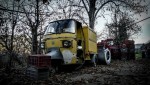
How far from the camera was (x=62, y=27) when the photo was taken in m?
9.45

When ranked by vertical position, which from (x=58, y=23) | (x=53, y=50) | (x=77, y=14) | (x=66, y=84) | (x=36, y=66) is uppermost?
(x=77, y=14)

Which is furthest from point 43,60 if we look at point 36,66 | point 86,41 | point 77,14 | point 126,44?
point 126,44

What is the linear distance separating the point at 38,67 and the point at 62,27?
10.0 feet

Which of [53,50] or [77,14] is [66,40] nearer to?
[53,50]

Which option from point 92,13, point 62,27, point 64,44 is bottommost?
point 64,44

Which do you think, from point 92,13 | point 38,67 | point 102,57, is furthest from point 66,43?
point 92,13

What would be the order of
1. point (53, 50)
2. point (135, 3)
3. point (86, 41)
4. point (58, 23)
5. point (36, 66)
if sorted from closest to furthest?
point (36, 66), point (53, 50), point (58, 23), point (86, 41), point (135, 3)

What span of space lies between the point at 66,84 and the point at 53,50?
2863mm

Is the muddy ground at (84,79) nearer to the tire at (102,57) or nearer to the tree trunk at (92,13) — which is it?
the tire at (102,57)

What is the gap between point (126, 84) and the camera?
232 inches

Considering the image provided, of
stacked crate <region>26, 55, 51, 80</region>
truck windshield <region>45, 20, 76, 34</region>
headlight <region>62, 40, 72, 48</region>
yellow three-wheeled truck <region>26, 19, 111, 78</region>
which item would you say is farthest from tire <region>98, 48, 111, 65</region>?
stacked crate <region>26, 55, 51, 80</region>

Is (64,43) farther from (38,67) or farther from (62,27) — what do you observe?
(38,67)

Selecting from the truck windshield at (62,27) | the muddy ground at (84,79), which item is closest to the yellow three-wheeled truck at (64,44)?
the truck windshield at (62,27)

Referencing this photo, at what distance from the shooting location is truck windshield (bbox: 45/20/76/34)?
30.6 feet
